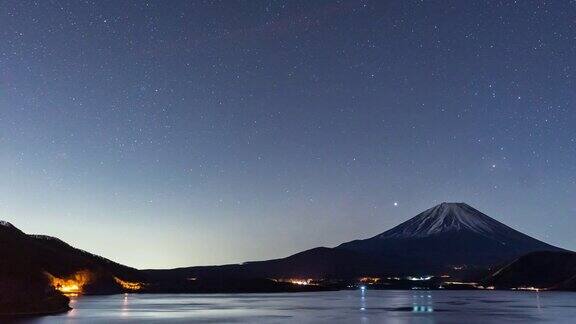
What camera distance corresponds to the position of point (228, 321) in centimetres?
9575

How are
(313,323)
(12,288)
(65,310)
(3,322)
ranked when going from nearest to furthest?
(3,322) < (313,323) < (12,288) < (65,310)

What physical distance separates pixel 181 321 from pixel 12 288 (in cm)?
3523

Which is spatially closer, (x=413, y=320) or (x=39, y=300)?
(x=413, y=320)

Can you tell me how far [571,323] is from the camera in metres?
88.4

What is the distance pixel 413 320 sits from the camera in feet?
319

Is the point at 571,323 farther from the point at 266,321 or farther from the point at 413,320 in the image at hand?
the point at 266,321

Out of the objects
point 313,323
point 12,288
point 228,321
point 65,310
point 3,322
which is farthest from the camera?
point 65,310

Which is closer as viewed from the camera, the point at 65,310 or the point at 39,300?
the point at 39,300

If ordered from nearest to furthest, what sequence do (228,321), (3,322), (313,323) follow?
(3,322) → (313,323) → (228,321)

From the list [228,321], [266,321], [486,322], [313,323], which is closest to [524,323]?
[486,322]

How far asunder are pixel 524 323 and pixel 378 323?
20.0m

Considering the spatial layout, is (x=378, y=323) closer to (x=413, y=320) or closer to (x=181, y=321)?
(x=413, y=320)

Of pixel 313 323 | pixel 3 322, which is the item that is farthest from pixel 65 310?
pixel 313 323

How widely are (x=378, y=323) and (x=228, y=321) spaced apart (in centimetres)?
2174
